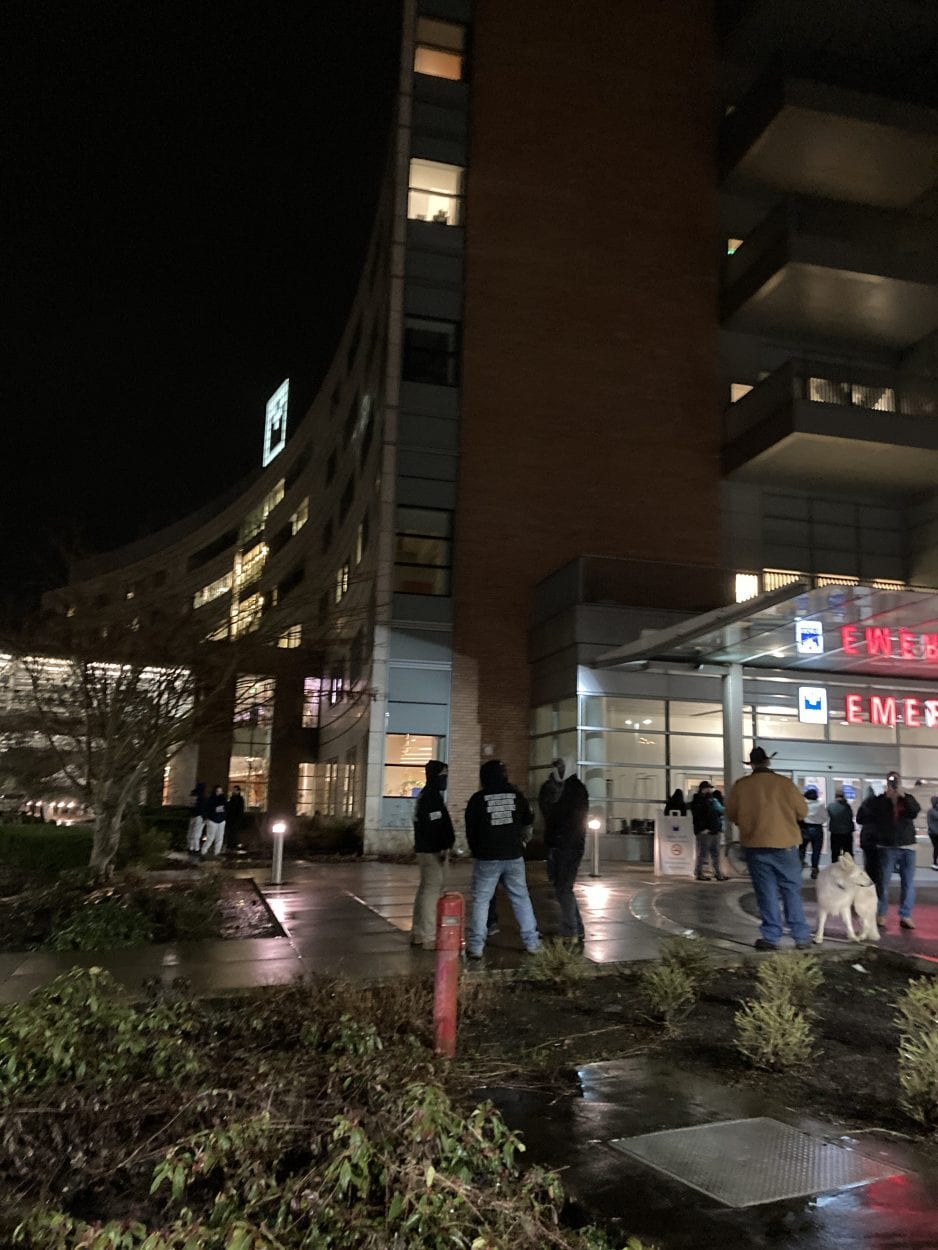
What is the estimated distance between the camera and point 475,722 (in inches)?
883

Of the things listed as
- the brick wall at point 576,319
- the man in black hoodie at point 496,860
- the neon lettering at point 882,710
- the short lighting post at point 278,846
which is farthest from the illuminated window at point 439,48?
the man in black hoodie at point 496,860

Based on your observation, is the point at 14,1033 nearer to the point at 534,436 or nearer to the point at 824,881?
the point at 824,881

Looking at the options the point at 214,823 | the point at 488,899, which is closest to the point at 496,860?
the point at 488,899

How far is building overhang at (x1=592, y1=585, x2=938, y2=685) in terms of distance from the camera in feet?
43.4

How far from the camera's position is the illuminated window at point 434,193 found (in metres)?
24.8

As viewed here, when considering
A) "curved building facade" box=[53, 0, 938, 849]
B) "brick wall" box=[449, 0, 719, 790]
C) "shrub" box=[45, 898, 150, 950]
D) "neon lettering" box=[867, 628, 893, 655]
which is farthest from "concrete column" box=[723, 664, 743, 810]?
"shrub" box=[45, 898, 150, 950]

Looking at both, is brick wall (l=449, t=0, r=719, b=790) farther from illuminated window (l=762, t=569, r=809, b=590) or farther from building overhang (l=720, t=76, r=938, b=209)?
illuminated window (l=762, t=569, r=809, b=590)

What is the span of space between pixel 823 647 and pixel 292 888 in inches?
400

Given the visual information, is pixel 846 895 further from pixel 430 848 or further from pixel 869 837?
pixel 430 848

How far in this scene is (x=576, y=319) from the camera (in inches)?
977

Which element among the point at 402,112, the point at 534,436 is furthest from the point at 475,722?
the point at 402,112

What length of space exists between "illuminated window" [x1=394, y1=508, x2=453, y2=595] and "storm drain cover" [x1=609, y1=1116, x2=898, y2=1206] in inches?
744

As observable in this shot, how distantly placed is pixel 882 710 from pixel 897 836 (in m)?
7.94

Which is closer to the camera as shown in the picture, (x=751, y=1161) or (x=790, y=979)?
(x=751, y=1161)
